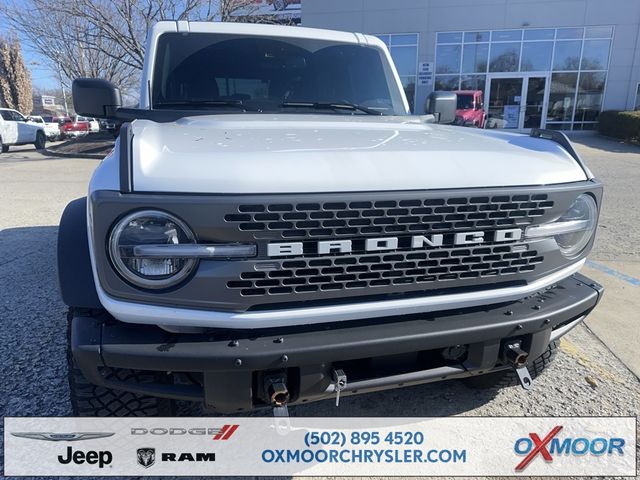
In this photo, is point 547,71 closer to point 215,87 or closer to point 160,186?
point 215,87

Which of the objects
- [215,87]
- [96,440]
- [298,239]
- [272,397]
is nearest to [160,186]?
[298,239]

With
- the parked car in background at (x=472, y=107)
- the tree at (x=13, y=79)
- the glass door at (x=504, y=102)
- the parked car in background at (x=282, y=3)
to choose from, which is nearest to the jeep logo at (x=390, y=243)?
the parked car in background at (x=472, y=107)

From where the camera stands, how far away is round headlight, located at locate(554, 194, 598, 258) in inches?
83.0

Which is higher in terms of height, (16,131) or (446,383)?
(446,383)

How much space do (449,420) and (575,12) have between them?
2309cm

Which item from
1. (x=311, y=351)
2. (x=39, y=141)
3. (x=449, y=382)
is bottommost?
(x=39, y=141)

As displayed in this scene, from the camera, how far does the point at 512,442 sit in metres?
2.38

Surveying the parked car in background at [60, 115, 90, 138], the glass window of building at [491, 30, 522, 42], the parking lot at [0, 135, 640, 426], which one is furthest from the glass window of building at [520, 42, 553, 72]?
the parked car in background at [60, 115, 90, 138]

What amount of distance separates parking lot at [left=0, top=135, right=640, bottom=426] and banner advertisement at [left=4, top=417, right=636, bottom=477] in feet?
0.49

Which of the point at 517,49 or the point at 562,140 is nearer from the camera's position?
the point at 562,140

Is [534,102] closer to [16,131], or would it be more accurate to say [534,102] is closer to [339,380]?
[16,131]

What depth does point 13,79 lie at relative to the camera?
40469mm

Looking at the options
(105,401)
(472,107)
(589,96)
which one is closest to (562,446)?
(105,401)

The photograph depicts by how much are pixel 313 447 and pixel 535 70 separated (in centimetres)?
2302
